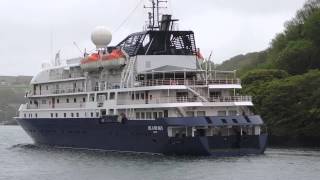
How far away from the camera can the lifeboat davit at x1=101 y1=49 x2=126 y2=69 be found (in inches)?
2773

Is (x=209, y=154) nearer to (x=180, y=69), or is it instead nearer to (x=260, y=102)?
(x=180, y=69)

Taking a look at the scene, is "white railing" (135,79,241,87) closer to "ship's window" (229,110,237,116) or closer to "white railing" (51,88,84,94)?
"ship's window" (229,110,237,116)

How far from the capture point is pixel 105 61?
7200 centimetres

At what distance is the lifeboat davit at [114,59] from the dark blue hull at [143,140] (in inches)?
218

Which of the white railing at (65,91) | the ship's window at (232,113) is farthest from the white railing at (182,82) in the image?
the white railing at (65,91)

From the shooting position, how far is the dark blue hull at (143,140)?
200 feet

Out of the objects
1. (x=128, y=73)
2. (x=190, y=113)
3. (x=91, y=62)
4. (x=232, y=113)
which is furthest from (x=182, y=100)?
(x=91, y=62)

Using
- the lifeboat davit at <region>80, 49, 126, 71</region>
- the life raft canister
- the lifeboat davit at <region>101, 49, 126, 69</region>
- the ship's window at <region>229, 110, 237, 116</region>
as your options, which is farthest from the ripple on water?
the life raft canister

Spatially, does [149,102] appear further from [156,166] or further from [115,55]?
[156,166]

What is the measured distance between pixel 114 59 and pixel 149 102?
807 cm

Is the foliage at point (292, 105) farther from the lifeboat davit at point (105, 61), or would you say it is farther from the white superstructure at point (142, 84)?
the lifeboat davit at point (105, 61)

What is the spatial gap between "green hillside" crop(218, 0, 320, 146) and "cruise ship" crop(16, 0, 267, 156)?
848 cm

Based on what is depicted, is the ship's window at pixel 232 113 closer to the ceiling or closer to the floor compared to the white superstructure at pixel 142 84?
A: closer to the floor

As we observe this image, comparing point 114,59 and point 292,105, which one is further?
point 292,105
